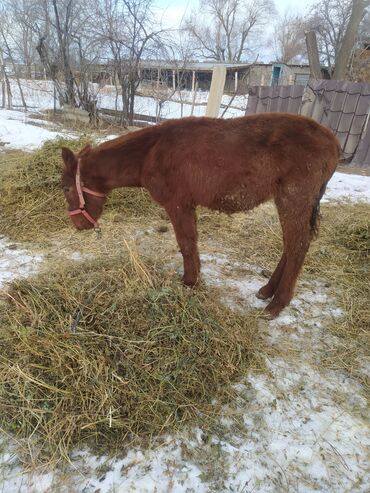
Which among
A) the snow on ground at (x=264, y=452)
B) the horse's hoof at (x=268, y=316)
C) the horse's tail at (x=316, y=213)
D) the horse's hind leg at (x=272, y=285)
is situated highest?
the horse's tail at (x=316, y=213)

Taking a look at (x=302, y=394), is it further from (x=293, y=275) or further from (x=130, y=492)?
(x=130, y=492)

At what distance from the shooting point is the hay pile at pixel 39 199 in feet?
15.4

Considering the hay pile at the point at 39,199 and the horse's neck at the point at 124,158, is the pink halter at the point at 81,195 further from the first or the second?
the hay pile at the point at 39,199

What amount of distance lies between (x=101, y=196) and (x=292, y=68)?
37.3 m

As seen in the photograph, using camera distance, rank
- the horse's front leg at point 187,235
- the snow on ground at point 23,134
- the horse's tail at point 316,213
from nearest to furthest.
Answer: the horse's tail at point 316,213 < the horse's front leg at point 187,235 < the snow on ground at point 23,134

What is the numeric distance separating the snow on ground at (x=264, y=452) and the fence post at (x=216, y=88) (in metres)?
6.58

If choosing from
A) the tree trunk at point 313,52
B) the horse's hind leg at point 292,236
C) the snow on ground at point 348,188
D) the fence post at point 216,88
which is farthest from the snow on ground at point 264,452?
the tree trunk at point 313,52

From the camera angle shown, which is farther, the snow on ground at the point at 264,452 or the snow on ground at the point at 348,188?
the snow on ground at the point at 348,188

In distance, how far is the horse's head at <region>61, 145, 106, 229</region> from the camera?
129 inches

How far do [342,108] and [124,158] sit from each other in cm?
737

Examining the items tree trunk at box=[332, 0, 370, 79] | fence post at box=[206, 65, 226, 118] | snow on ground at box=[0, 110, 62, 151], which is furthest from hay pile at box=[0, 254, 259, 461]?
tree trunk at box=[332, 0, 370, 79]

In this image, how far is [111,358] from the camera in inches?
94.4

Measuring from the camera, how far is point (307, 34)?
11273 millimetres

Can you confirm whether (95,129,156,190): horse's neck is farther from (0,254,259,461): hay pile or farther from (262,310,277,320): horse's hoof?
(262,310,277,320): horse's hoof
